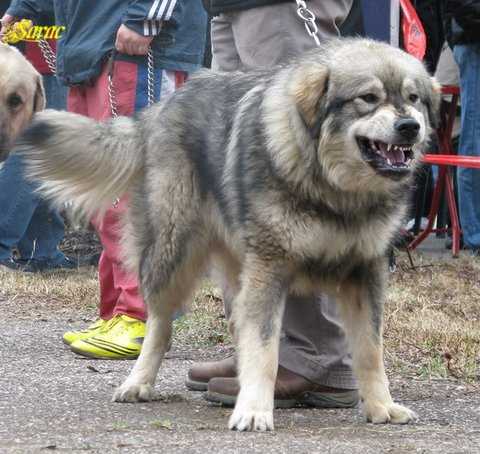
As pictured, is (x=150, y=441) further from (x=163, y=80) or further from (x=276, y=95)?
(x=163, y=80)

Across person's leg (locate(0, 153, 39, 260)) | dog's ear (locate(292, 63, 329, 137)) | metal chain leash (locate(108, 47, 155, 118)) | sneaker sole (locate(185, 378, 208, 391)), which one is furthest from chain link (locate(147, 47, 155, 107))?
person's leg (locate(0, 153, 39, 260))

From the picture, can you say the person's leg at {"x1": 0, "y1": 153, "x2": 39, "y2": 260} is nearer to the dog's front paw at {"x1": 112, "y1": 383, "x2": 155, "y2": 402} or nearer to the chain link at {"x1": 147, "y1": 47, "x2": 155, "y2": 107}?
the chain link at {"x1": 147, "y1": 47, "x2": 155, "y2": 107}

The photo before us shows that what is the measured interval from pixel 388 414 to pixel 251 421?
21.2 inches

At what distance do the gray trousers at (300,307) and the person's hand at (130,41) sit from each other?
95 centimetres

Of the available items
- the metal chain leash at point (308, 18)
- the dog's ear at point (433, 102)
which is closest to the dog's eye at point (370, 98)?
the dog's ear at point (433, 102)

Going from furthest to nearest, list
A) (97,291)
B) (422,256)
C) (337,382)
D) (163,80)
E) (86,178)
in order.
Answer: (422,256) → (97,291) → (163,80) → (86,178) → (337,382)

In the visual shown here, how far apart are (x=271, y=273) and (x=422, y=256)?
206 inches

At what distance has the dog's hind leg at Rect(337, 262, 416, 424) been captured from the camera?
4336 mm

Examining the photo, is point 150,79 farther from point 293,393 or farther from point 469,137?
point 469,137

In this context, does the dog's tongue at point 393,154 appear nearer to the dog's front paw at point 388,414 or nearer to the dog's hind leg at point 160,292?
the dog's front paw at point 388,414

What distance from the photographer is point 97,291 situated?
7613 millimetres

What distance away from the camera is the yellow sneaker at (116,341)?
221 inches

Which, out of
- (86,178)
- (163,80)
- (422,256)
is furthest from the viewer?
(422,256)

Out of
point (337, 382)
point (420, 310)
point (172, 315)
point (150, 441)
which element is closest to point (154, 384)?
point (172, 315)
